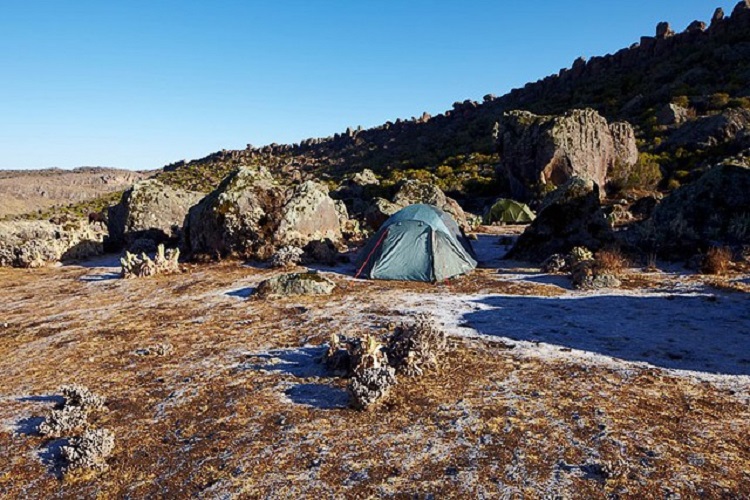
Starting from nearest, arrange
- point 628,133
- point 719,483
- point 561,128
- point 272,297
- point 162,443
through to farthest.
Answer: point 719,483 → point 162,443 → point 272,297 → point 561,128 → point 628,133

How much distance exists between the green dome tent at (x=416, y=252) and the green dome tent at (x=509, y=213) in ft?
48.8

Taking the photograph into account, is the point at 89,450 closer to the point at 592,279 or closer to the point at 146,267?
the point at 592,279

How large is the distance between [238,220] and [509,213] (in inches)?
705

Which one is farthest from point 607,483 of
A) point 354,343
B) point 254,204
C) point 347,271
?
point 254,204

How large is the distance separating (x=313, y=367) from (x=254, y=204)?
12313mm

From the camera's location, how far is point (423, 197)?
29141 millimetres

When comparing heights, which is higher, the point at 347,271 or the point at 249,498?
the point at 347,271

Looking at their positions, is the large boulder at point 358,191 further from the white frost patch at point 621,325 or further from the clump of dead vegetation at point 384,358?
the clump of dead vegetation at point 384,358

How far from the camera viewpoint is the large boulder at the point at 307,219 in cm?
1853

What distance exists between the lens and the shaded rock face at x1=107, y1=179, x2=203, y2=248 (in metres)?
23.2

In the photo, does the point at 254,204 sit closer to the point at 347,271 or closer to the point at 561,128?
the point at 347,271

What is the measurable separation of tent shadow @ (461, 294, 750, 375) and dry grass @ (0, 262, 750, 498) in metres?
0.93

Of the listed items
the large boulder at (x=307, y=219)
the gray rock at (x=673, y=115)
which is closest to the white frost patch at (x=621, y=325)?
the large boulder at (x=307, y=219)

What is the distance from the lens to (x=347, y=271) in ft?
52.1
